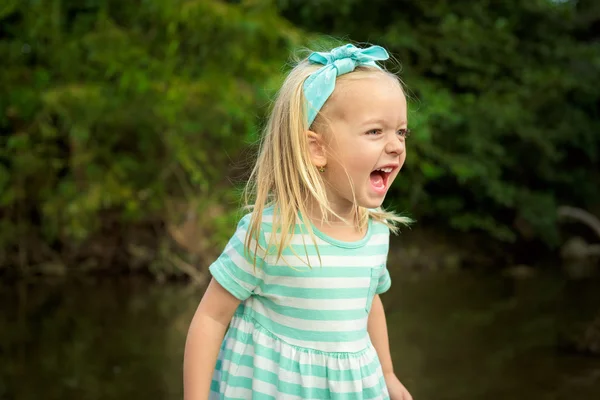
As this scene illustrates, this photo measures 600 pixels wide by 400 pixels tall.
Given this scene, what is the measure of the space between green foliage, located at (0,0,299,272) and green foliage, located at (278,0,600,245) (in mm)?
2223

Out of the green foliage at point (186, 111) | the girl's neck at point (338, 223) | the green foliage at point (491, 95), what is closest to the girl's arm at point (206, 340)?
the girl's neck at point (338, 223)

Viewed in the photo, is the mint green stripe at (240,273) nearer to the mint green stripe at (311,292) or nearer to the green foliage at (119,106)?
the mint green stripe at (311,292)

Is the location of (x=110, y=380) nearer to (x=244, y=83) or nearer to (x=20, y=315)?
(x=20, y=315)

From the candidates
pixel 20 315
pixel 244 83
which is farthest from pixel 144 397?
pixel 244 83

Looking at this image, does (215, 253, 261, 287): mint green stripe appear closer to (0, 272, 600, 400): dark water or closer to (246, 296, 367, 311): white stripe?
(246, 296, 367, 311): white stripe

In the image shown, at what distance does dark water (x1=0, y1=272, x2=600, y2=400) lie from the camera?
3672 mm

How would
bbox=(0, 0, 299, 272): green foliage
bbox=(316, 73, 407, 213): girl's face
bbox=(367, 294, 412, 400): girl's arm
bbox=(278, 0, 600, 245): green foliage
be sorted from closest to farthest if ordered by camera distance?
1. bbox=(316, 73, 407, 213): girl's face
2. bbox=(367, 294, 412, 400): girl's arm
3. bbox=(0, 0, 299, 272): green foliage
4. bbox=(278, 0, 600, 245): green foliage

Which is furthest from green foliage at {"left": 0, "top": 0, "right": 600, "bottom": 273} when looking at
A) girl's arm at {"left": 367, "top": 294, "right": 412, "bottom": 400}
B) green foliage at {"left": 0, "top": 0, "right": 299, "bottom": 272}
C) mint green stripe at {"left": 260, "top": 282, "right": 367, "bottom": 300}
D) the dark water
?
mint green stripe at {"left": 260, "top": 282, "right": 367, "bottom": 300}

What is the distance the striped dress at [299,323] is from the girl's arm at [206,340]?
33mm

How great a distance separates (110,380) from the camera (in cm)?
375

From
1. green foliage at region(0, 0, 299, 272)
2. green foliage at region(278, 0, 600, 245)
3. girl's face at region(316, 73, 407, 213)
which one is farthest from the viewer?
green foliage at region(278, 0, 600, 245)

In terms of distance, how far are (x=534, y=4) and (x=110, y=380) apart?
6979 millimetres

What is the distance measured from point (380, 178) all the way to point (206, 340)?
47cm

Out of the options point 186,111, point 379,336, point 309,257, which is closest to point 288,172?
point 309,257
